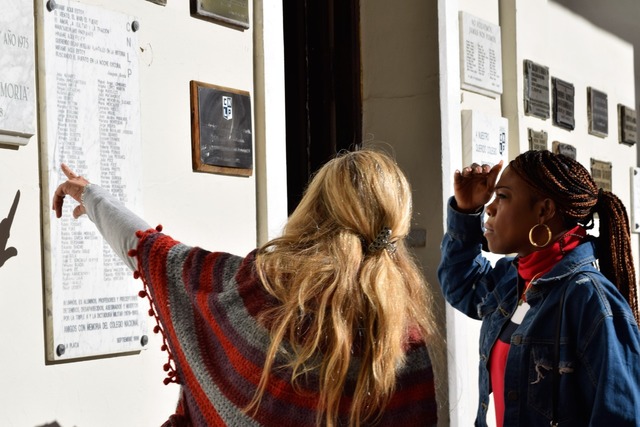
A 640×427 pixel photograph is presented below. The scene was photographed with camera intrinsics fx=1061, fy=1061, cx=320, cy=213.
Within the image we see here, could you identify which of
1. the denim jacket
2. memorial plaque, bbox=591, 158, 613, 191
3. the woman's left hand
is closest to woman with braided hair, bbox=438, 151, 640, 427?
the denim jacket

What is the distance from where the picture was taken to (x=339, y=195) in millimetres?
2689

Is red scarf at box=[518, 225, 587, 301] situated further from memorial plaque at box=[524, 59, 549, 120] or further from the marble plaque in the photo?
memorial plaque at box=[524, 59, 549, 120]

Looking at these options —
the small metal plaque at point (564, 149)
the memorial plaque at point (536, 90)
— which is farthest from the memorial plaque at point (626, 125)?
the memorial plaque at point (536, 90)

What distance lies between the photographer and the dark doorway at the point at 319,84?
5555mm

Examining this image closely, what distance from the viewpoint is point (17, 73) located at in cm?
316

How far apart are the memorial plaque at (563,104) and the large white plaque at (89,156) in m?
3.99

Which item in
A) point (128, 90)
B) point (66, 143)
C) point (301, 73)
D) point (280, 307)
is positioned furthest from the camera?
point (301, 73)

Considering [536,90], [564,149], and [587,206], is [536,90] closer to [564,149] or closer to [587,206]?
[564,149]

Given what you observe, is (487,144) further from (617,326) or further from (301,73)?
(617,326)

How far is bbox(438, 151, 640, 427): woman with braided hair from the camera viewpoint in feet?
9.91

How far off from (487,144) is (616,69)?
2.84 m

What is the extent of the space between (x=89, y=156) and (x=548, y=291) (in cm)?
151

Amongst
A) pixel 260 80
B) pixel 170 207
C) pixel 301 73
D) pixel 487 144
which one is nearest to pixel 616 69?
pixel 487 144

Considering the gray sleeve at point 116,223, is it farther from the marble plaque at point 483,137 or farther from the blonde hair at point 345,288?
the marble plaque at point 483,137
